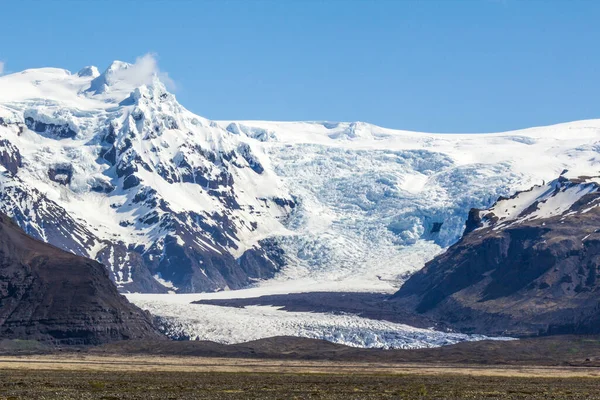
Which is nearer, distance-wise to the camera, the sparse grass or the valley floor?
the sparse grass

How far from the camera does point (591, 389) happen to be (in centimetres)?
14350

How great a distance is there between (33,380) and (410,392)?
1630 inches

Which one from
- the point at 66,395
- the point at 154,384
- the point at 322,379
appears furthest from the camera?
the point at 322,379

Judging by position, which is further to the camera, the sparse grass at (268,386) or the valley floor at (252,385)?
the valley floor at (252,385)

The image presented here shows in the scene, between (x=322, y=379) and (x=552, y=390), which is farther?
(x=322, y=379)

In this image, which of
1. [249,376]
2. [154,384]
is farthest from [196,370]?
[154,384]

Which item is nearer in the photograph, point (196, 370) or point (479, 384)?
point (479, 384)

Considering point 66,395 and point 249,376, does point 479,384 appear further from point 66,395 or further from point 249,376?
point 66,395

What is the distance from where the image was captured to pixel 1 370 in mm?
172750

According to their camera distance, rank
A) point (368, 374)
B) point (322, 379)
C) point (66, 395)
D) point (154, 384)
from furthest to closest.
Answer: point (368, 374), point (322, 379), point (154, 384), point (66, 395)

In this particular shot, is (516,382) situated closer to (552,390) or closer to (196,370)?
(552,390)

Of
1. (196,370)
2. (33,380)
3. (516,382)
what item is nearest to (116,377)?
(33,380)

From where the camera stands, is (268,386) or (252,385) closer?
(268,386)

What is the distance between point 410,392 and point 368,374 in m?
55.0
